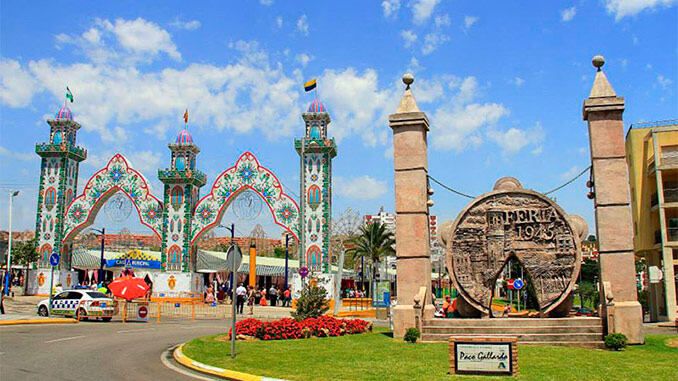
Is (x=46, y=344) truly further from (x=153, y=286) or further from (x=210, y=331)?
(x=153, y=286)

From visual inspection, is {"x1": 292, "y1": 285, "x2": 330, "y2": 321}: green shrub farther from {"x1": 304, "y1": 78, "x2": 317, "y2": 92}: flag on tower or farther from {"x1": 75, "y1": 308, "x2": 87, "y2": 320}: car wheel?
{"x1": 304, "y1": 78, "x2": 317, "y2": 92}: flag on tower

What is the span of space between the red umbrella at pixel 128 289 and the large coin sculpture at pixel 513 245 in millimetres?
16383

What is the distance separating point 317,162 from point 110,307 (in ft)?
59.9

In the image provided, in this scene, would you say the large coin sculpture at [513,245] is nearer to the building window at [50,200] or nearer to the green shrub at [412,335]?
the green shrub at [412,335]

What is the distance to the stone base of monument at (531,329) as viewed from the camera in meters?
15.6

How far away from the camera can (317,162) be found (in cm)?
4188

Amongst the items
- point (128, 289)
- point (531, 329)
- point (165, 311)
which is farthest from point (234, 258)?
point (165, 311)

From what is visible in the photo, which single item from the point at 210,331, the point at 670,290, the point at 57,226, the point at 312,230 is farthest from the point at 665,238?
the point at 57,226

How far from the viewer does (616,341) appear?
14.7m

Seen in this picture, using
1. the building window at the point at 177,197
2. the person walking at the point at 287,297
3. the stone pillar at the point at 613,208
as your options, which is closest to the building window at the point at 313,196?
the person walking at the point at 287,297

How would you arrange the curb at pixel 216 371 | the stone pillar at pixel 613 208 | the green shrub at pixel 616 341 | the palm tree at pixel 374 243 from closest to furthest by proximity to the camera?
the curb at pixel 216 371 < the green shrub at pixel 616 341 < the stone pillar at pixel 613 208 < the palm tree at pixel 374 243

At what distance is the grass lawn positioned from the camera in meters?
11.1

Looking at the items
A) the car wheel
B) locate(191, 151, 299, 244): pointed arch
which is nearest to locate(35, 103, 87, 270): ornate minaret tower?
locate(191, 151, 299, 244): pointed arch

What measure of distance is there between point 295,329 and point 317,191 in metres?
23.6
